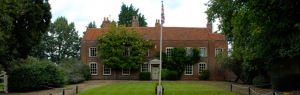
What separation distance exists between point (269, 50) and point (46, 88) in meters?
18.8

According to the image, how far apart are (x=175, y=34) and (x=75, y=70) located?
15.5 metres

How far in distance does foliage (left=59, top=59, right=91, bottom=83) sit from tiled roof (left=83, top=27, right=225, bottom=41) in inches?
242

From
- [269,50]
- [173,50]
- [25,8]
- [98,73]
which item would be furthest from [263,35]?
[98,73]

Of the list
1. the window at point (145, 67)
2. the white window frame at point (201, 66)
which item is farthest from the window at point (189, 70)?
the window at point (145, 67)

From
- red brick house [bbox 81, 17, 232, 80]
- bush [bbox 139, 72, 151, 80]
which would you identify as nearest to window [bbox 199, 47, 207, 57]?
red brick house [bbox 81, 17, 232, 80]

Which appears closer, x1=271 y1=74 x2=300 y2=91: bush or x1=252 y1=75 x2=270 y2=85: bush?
x1=271 y1=74 x2=300 y2=91: bush

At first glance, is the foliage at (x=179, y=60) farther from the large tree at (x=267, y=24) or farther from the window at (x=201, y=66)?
the large tree at (x=267, y=24)

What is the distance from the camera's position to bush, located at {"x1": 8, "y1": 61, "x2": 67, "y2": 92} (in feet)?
87.5

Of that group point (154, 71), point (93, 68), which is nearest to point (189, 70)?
point (154, 71)

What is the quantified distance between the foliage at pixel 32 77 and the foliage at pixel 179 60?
57.2 feet

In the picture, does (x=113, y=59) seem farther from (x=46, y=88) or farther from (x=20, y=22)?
(x=20, y=22)

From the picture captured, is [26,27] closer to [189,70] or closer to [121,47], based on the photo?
[121,47]

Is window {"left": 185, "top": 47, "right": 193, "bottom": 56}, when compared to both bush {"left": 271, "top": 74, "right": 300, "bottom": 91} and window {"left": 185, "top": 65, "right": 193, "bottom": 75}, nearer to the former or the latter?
window {"left": 185, "top": 65, "right": 193, "bottom": 75}

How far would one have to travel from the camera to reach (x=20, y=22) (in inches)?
971
